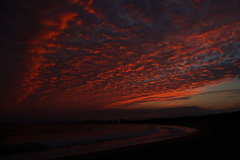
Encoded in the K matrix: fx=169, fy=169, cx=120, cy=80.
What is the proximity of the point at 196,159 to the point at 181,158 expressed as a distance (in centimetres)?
80

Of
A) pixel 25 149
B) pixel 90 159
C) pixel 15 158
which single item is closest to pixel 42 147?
pixel 25 149

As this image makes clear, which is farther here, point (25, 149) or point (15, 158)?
point (25, 149)

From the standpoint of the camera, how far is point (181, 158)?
32.1 ft

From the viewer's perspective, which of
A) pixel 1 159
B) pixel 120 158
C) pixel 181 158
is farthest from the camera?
pixel 1 159

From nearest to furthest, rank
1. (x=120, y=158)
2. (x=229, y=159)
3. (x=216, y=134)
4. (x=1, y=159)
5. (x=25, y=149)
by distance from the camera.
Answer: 1. (x=229, y=159)
2. (x=120, y=158)
3. (x=1, y=159)
4. (x=25, y=149)
5. (x=216, y=134)

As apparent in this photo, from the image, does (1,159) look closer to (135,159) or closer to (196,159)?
(135,159)

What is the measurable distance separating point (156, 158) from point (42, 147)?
12.8 metres

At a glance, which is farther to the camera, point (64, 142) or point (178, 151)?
point (64, 142)

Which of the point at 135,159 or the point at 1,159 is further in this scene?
the point at 1,159

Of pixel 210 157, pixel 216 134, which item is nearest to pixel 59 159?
pixel 210 157

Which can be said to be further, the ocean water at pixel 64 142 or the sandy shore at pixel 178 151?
the ocean water at pixel 64 142

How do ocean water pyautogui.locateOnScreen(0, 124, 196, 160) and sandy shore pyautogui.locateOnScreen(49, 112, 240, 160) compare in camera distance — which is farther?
ocean water pyautogui.locateOnScreen(0, 124, 196, 160)

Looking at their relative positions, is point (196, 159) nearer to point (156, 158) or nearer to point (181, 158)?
point (181, 158)

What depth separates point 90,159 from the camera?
10.5 meters
